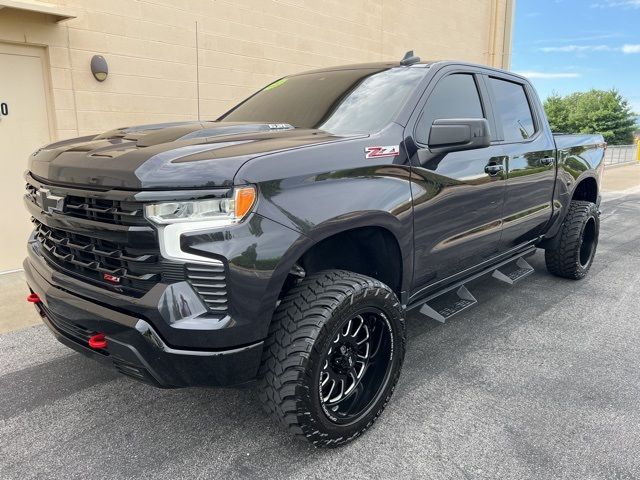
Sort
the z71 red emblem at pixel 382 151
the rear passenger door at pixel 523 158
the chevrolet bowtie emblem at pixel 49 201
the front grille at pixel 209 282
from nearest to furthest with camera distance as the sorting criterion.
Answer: the front grille at pixel 209 282
the chevrolet bowtie emblem at pixel 49 201
the z71 red emblem at pixel 382 151
the rear passenger door at pixel 523 158

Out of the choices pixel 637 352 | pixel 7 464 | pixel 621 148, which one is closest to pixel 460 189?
pixel 637 352

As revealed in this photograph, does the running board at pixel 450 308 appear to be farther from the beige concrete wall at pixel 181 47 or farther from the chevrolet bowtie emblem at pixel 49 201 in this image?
the beige concrete wall at pixel 181 47

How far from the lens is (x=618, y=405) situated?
2.88 m

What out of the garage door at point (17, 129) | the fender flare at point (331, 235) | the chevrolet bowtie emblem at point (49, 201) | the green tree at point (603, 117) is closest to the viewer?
the fender flare at point (331, 235)

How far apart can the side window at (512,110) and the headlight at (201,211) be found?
97.6 inches

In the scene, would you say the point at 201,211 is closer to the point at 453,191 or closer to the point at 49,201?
the point at 49,201

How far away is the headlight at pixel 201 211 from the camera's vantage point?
6.57 ft

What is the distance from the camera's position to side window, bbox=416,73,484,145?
3006mm

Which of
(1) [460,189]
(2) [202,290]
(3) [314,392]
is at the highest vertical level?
(1) [460,189]

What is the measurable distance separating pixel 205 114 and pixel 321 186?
5174 millimetres

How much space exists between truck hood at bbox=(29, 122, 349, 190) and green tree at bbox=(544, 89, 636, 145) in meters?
62.9

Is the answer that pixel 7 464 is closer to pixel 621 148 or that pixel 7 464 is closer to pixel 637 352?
pixel 637 352

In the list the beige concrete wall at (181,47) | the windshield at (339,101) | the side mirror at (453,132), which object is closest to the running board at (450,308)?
the side mirror at (453,132)

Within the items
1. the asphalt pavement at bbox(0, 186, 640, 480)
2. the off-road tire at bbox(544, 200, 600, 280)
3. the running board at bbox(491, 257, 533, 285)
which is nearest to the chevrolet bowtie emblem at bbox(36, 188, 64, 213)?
the asphalt pavement at bbox(0, 186, 640, 480)
